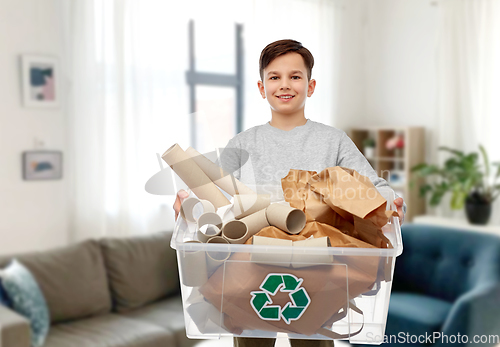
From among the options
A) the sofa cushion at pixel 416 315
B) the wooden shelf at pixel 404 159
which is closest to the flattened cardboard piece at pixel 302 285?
the sofa cushion at pixel 416 315

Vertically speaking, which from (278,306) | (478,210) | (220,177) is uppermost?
(220,177)

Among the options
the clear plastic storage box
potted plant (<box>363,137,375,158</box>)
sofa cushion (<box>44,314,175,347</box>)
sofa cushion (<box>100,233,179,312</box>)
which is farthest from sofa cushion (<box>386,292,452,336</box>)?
the clear plastic storage box

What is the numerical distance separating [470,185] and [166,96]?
221cm

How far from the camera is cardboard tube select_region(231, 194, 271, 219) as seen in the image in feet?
1.41

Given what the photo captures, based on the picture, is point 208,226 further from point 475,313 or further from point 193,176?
point 475,313

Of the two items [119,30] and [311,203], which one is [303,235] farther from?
[119,30]

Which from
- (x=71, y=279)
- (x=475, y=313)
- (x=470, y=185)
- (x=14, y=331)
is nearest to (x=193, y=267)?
(x=14, y=331)

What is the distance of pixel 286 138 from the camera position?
0.44 metres

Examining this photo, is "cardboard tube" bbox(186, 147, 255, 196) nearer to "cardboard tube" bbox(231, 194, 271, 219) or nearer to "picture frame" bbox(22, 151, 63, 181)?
"cardboard tube" bbox(231, 194, 271, 219)

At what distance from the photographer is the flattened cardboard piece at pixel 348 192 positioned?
0.42m

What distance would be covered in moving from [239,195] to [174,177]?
0.21ft

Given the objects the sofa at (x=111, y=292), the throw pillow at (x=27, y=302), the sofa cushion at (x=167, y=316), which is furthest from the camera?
the sofa cushion at (x=167, y=316)

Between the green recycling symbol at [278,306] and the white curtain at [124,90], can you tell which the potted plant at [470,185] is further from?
the green recycling symbol at [278,306]

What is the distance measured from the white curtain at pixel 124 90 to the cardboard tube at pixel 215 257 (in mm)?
2332
